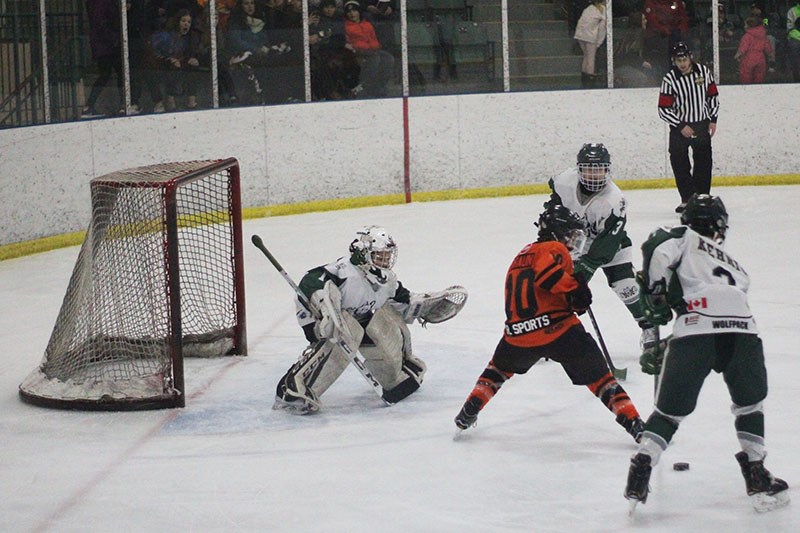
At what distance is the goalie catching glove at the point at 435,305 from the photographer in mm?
5129

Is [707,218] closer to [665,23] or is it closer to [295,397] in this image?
[295,397]

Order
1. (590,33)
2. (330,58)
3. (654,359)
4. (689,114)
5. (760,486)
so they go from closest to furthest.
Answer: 1. (760,486)
2. (654,359)
3. (689,114)
4. (330,58)
5. (590,33)

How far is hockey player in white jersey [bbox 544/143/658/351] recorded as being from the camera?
5211mm

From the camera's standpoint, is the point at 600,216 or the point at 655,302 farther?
the point at 600,216

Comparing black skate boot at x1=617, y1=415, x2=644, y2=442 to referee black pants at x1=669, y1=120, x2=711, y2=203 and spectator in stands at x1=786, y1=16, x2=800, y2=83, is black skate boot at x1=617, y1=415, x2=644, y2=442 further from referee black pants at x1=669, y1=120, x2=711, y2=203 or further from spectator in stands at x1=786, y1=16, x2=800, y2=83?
spectator in stands at x1=786, y1=16, x2=800, y2=83

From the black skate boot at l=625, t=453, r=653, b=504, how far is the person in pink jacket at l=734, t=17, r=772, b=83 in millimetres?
7619

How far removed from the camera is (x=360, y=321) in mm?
5008

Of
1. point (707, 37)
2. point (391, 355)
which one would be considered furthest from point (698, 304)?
point (707, 37)

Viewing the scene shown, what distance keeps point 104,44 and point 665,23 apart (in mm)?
4390

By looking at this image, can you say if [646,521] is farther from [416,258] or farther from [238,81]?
[238,81]

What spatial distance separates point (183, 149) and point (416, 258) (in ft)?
7.41

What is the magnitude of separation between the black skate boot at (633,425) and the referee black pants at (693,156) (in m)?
5.21

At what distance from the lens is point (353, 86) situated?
10242 millimetres

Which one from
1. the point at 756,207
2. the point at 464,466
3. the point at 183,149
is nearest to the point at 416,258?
the point at 183,149
